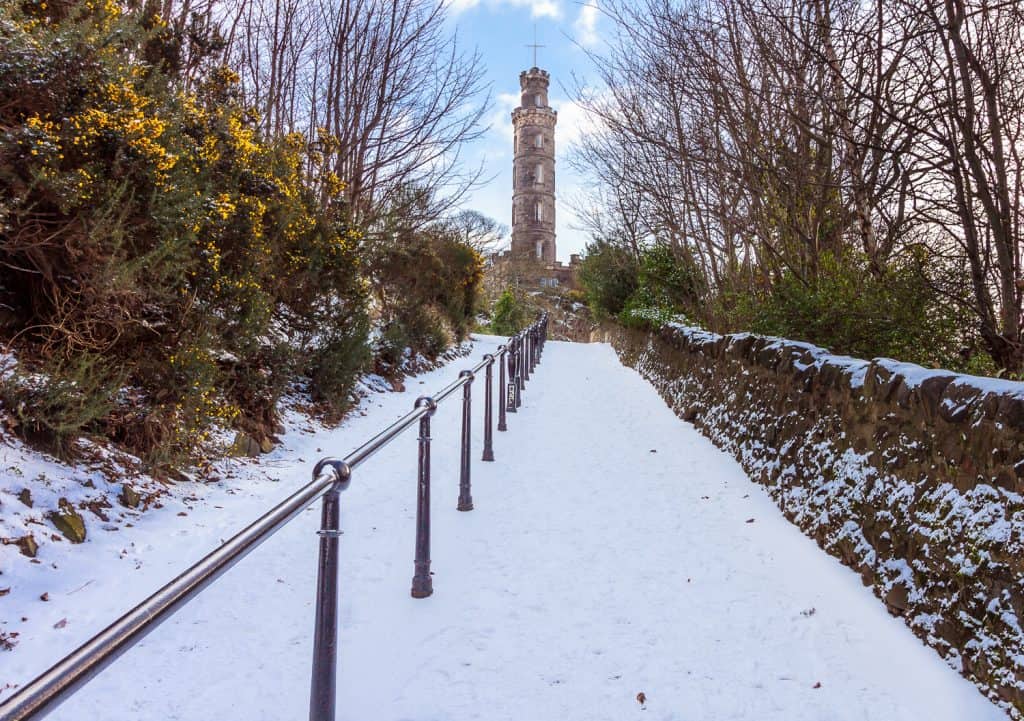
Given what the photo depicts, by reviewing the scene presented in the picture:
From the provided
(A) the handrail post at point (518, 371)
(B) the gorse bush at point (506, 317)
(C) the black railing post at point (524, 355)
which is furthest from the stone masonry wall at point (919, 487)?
(B) the gorse bush at point (506, 317)

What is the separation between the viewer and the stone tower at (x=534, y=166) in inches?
2243

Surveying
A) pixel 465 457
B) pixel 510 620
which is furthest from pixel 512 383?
pixel 510 620

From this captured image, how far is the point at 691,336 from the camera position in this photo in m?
9.88

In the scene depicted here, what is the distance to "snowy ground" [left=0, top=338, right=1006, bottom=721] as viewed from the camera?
2.41m

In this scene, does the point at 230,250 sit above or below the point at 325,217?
below

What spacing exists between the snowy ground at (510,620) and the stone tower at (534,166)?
5285 cm

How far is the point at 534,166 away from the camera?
187 ft

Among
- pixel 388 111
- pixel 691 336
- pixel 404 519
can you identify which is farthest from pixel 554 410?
pixel 388 111

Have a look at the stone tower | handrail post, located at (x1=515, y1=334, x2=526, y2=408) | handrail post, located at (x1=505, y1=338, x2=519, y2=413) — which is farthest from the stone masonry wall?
the stone tower

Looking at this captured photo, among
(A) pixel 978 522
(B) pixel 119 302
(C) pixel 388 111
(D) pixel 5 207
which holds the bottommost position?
(A) pixel 978 522

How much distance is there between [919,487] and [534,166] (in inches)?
2243

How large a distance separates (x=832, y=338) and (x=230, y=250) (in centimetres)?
572

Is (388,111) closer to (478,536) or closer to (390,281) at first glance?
(390,281)

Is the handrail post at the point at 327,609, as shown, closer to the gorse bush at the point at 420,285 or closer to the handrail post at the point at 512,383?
the handrail post at the point at 512,383
